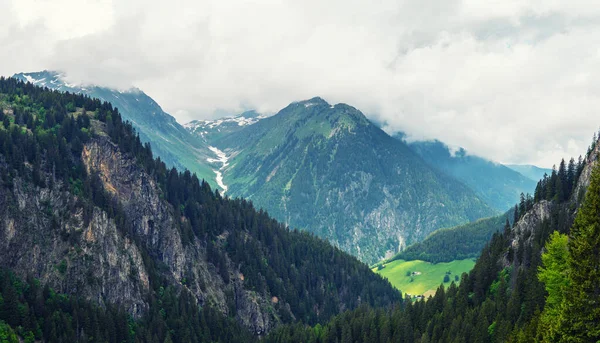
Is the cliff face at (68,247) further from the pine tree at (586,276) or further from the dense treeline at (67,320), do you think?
the pine tree at (586,276)

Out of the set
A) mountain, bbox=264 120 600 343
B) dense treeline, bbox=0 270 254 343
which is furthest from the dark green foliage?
dense treeline, bbox=0 270 254 343

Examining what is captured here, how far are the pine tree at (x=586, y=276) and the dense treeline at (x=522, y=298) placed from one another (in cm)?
10

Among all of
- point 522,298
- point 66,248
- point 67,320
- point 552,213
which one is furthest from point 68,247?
point 552,213

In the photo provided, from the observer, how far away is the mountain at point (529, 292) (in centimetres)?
6194

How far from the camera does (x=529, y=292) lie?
112 m

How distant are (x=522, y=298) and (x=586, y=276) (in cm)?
6504

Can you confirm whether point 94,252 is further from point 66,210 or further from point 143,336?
point 143,336

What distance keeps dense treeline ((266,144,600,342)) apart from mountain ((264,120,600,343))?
12cm

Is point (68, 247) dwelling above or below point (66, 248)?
above

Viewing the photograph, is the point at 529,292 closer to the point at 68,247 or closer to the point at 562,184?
the point at 562,184

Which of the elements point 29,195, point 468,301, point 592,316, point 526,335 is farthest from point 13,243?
point 592,316

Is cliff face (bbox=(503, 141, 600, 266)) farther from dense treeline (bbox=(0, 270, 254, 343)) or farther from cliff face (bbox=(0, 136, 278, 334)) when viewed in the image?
cliff face (bbox=(0, 136, 278, 334))

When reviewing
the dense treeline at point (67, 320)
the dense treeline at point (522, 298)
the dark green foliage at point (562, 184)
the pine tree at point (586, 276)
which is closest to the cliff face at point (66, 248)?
the dense treeline at point (67, 320)

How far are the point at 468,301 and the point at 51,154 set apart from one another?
145998mm
